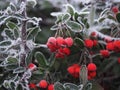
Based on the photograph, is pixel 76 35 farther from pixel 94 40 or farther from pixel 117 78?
pixel 117 78

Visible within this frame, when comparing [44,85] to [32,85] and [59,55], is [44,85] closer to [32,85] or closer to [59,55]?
[32,85]

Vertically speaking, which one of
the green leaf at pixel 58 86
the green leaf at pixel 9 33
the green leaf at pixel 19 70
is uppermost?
the green leaf at pixel 9 33

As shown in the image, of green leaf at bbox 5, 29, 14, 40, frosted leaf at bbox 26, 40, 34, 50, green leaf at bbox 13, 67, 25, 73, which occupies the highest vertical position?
green leaf at bbox 5, 29, 14, 40

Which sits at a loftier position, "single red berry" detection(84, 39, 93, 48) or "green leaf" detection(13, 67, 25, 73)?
"single red berry" detection(84, 39, 93, 48)

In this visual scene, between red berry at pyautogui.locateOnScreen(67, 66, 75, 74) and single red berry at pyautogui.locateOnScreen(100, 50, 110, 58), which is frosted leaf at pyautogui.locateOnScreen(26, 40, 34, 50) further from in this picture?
single red berry at pyautogui.locateOnScreen(100, 50, 110, 58)

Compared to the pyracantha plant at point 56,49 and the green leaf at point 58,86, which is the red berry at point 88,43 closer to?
the pyracantha plant at point 56,49

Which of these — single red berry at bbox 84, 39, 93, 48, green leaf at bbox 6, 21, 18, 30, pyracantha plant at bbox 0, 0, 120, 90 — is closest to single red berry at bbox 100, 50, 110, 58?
pyracantha plant at bbox 0, 0, 120, 90

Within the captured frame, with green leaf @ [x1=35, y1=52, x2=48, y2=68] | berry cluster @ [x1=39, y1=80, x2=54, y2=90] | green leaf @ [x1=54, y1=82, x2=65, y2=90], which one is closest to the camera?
green leaf @ [x1=54, y1=82, x2=65, y2=90]

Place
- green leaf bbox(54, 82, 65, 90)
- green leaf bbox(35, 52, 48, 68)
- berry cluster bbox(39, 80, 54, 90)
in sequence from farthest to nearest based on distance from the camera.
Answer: green leaf bbox(35, 52, 48, 68), berry cluster bbox(39, 80, 54, 90), green leaf bbox(54, 82, 65, 90)

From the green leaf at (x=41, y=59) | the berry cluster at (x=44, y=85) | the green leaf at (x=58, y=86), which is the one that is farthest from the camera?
the green leaf at (x=41, y=59)

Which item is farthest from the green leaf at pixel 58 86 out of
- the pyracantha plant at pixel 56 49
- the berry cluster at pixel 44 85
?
the berry cluster at pixel 44 85

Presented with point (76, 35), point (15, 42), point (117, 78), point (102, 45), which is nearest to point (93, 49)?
point (102, 45)

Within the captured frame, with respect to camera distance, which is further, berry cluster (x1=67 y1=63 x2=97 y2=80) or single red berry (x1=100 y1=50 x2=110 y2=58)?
single red berry (x1=100 y1=50 x2=110 y2=58)
